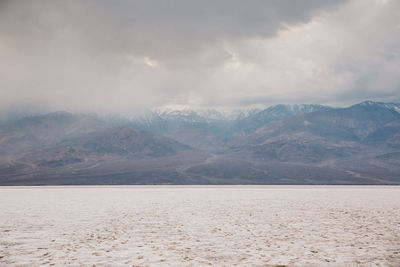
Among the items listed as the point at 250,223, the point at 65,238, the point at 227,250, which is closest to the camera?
the point at 227,250

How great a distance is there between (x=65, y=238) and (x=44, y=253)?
221 cm

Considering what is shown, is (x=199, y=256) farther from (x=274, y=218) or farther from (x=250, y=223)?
(x=274, y=218)

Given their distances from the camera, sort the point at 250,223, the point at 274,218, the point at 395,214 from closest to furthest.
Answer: the point at 250,223, the point at 274,218, the point at 395,214

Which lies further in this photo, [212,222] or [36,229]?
[212,222]

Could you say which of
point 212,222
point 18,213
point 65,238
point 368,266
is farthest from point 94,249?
point 18,213

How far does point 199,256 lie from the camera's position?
9461mm

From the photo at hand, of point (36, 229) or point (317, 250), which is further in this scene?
point (36, 229)

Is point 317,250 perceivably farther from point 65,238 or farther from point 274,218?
point 65,238

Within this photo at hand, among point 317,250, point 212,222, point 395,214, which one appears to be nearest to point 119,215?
point 212,222

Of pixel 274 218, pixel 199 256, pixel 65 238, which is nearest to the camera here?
pixel 199 256

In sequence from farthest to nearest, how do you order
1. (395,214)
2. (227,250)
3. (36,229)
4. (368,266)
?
(395,214), (36,229), (227,250), (368,266)

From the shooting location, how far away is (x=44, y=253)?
9.91 meters

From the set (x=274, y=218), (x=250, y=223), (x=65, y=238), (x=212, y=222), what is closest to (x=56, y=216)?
(x=65, y=238)

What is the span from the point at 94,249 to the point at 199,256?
391cm
